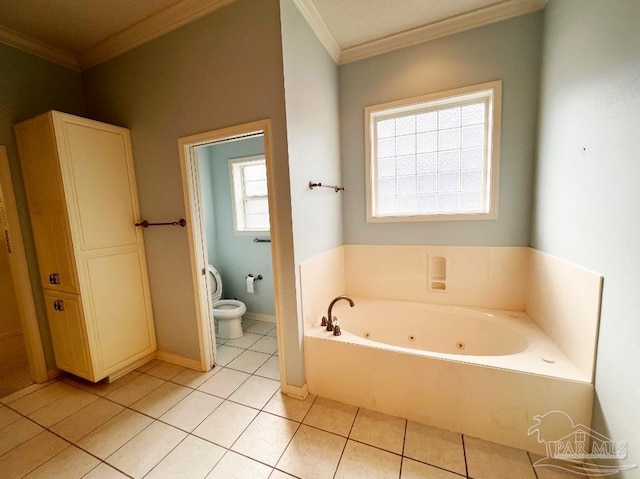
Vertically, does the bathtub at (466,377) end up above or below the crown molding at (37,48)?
below

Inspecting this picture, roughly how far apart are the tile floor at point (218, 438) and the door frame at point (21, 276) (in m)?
0.19

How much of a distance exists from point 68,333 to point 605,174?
11.4ft

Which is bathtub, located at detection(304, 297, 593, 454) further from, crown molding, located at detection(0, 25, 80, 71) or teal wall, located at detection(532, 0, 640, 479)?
crown molding, located at detection(0, 25, 80, 71)

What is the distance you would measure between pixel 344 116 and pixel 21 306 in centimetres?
308

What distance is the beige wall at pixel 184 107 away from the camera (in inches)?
60.9

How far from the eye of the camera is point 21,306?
1909 mm

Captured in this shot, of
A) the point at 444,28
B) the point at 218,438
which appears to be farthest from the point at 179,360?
the point at 444,28

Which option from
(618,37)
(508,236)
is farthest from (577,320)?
(618,37)

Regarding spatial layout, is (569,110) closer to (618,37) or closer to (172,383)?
(618,37)

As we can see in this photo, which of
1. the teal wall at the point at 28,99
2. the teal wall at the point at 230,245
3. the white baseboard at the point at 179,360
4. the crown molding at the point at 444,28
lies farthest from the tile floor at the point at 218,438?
the crown molding at the point at 444,28

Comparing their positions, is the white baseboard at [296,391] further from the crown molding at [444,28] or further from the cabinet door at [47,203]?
the crown molding at [444,28]

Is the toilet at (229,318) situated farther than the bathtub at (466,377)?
Yes

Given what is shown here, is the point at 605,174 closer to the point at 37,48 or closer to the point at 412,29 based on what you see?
the point at 412,29

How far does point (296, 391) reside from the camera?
1744 mm
